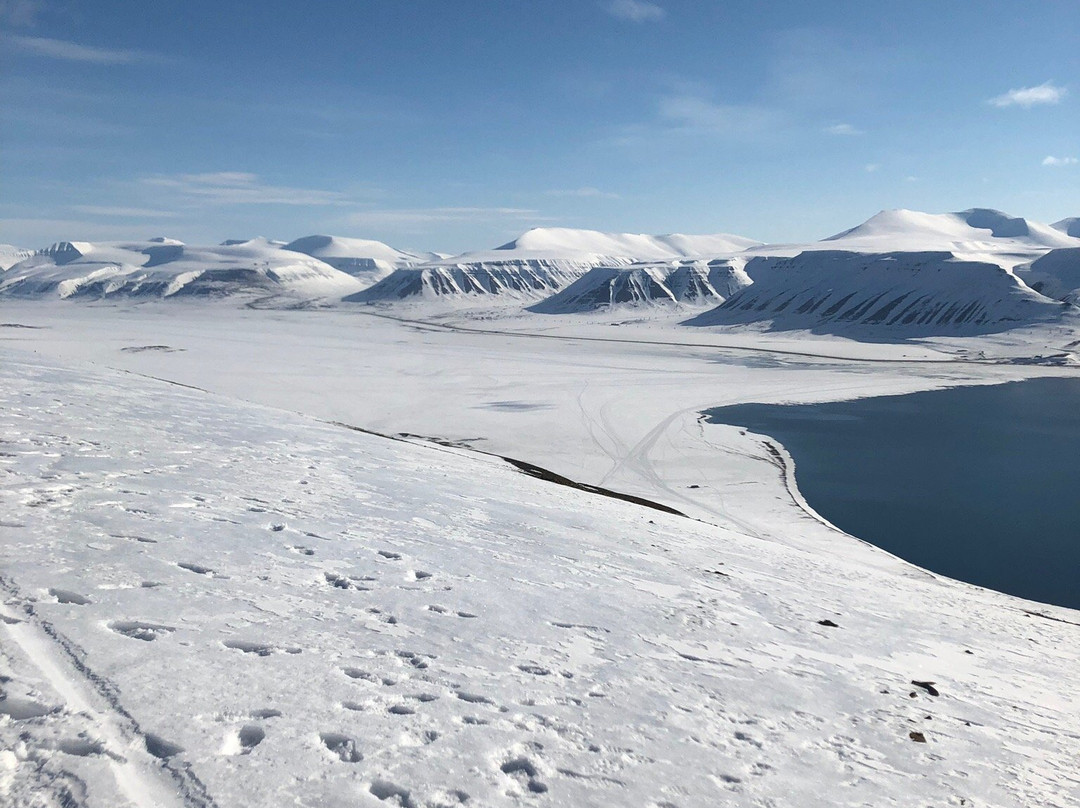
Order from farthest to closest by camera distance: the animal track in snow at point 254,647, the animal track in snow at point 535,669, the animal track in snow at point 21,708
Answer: the animal track in snow at point 535,669 → the animal track in snow at point 254,647 → the animal track in snow at point 21,708

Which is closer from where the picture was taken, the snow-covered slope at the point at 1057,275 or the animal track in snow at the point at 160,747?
the animal track in snow at the point at 160,747

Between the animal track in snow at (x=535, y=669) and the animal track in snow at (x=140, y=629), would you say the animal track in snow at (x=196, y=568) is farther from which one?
the animal track in snow at (x=535, y=669)

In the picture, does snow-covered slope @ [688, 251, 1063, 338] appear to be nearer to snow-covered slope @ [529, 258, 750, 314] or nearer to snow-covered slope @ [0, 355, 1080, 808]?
snow-covered slope @ [529, 258, 750, 314]

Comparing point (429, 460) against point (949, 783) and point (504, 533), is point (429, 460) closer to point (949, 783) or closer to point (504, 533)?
point (504, 533)

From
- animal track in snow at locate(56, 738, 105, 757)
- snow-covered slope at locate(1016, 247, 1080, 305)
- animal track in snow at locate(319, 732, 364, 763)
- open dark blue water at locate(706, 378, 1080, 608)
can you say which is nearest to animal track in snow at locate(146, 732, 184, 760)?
animal track in snow at locate(56, 738, 105, 757)

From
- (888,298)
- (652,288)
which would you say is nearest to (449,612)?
(888,298)

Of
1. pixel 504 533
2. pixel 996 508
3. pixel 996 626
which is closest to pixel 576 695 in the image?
pixel 504 533

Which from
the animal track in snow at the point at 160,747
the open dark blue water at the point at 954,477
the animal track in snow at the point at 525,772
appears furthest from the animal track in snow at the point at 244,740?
the open dark blue water at the point at 954,477
